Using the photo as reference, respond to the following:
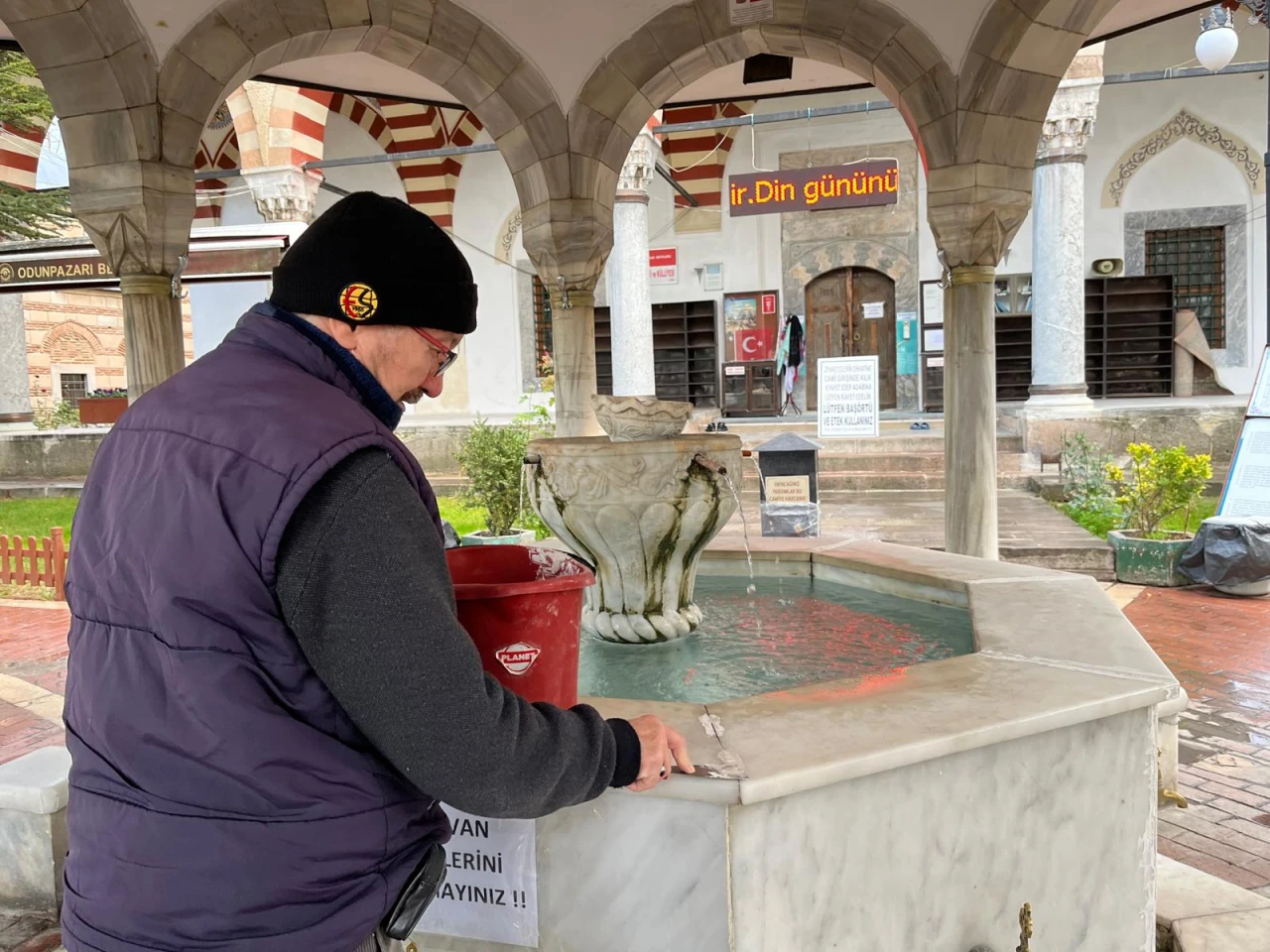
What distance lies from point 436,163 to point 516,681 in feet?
49.3

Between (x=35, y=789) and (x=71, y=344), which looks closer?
(x=35, y=789)

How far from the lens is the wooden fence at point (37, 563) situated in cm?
730

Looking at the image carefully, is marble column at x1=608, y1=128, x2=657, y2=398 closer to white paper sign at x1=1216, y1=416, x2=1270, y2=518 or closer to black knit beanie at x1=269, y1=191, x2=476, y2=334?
white paper sign at x1=1216, y1=416, x2=1270, y2=518

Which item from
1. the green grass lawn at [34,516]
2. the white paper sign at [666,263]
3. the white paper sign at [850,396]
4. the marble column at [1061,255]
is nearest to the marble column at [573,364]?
the white paper sign at [850,396]

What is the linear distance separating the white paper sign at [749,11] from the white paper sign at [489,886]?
4557 mm

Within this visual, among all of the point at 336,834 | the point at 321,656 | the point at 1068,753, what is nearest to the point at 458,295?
the point at 321,656

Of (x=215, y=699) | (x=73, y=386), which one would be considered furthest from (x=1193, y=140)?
(x=73, y=386)

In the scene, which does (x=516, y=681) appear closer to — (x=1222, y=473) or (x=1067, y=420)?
(x=1067, y=420)

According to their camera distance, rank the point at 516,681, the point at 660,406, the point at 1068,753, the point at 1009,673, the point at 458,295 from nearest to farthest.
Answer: the point at 458,295, the point at 516,681, the point at 1068,753, the point at 1009,673, the point at 660,406

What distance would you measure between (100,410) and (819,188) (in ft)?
35.8

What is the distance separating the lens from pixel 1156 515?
22.6ft

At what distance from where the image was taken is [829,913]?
1696 mm

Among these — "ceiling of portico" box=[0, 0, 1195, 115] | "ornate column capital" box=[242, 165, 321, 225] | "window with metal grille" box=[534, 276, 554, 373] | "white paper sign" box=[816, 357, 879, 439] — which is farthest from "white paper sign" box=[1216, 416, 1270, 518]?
"window with metal grille" box=[534, 276, 554, 373]

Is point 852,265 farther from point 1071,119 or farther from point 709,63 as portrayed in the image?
point 709,63
